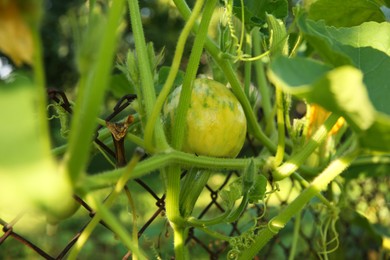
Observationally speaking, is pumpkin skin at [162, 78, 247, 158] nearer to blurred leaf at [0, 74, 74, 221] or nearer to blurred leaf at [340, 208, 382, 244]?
blurred leaf at [0, 74, 74, 221]

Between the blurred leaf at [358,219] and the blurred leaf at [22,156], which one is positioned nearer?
the blurred leaf at [22,156]

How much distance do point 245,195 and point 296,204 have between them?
0.06m

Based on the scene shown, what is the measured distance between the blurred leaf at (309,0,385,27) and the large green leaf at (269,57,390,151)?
40 cm

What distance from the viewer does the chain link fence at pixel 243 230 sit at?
828 mm

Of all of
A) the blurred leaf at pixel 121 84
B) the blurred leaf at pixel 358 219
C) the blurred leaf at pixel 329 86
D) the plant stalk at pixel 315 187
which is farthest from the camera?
the blurred leaf at pixel 358 219

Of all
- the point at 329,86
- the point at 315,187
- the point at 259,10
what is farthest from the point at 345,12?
the point at 329,86

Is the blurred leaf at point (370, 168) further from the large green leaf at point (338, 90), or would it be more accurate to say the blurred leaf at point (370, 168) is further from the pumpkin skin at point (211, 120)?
the large green leaf at point (338, 90)

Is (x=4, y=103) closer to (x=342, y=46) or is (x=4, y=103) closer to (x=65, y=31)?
(x=342, y=46)

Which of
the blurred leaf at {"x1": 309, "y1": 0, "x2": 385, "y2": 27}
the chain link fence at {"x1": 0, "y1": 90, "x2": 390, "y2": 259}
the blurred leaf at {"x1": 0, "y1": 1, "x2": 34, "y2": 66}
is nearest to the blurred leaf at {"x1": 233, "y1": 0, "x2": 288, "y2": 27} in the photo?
the blurred leaf at {"x1": 309, "y1": 0, "x2": 385, "y2": 27}

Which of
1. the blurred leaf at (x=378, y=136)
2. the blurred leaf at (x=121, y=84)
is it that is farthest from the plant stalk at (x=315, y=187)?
the blurred leaf at (x=121, y=84)

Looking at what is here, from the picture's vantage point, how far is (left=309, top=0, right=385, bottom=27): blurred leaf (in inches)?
37.3

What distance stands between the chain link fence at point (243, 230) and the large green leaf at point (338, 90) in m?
0.25

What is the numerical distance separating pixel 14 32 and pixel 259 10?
1.79 feet

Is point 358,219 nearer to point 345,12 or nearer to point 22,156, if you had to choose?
point 345,12
